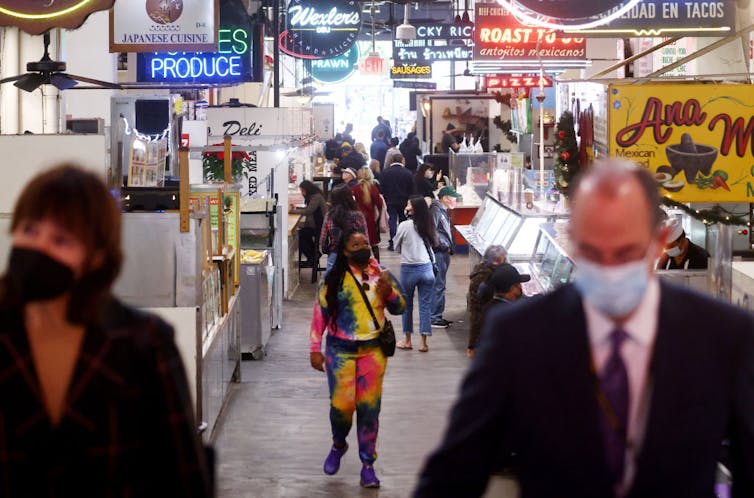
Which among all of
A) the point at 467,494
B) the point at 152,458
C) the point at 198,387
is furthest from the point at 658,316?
the point at 198,387

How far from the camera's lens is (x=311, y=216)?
18750 mm

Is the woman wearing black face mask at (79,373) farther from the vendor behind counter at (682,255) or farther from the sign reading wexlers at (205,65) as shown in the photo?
the sign reading wexlers at (205,65)

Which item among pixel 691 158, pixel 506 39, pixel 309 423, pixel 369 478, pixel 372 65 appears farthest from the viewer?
pixel 372 65

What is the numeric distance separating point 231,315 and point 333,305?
3.21m

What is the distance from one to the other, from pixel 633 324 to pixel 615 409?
0.18 meters

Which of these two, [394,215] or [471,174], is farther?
[394,215]

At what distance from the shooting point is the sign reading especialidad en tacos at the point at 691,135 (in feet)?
26.9

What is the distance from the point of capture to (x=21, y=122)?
41.4 ft

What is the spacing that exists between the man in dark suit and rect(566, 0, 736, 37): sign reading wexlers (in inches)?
259

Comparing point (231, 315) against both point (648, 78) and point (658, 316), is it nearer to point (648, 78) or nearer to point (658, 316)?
point (648, 78)

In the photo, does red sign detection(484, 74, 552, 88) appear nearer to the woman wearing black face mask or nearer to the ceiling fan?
the ceiling fan

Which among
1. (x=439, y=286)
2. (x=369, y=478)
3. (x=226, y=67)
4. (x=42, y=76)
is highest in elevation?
(x=226, y=67)

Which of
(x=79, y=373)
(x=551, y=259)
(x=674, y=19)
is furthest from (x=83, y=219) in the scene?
(x=551, y=259)

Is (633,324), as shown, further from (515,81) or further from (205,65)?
(515,81)
